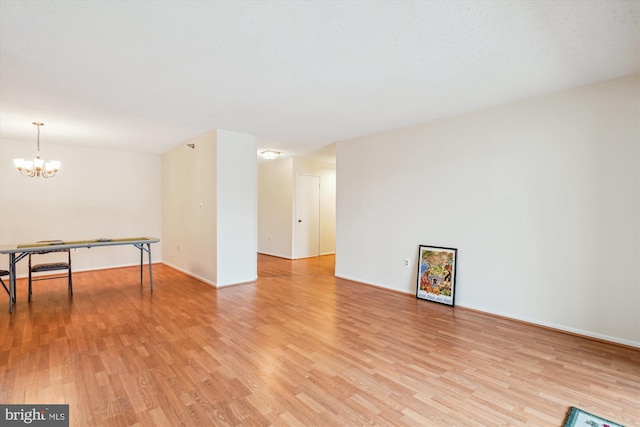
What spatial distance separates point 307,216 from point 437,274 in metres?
4.17

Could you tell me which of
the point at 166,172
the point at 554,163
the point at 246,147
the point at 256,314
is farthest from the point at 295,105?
the point at 166,172

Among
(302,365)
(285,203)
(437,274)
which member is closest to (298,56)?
(302,365)

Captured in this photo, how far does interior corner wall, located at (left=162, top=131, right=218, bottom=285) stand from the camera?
4.86m

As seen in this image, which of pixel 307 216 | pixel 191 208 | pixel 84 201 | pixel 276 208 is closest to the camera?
pixel 191 208

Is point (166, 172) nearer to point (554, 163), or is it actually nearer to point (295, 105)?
point (295, 105)

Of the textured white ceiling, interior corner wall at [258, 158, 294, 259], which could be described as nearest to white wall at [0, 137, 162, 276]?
the textured white ceiling

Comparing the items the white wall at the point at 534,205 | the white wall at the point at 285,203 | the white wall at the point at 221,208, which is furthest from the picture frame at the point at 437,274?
the white wall at the point at 285,203

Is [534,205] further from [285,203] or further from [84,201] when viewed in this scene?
[84,201]

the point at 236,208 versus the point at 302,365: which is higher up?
the point at 236,208

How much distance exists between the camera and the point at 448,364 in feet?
8.10

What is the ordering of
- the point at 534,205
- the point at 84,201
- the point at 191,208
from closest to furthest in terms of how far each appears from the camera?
the point at 534,205 < the point at 191,208 < the point at 84,201

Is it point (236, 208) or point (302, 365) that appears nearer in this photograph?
point (302, 365)

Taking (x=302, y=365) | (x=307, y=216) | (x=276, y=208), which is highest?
(x=276, y=208)

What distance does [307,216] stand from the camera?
7.73 metres
